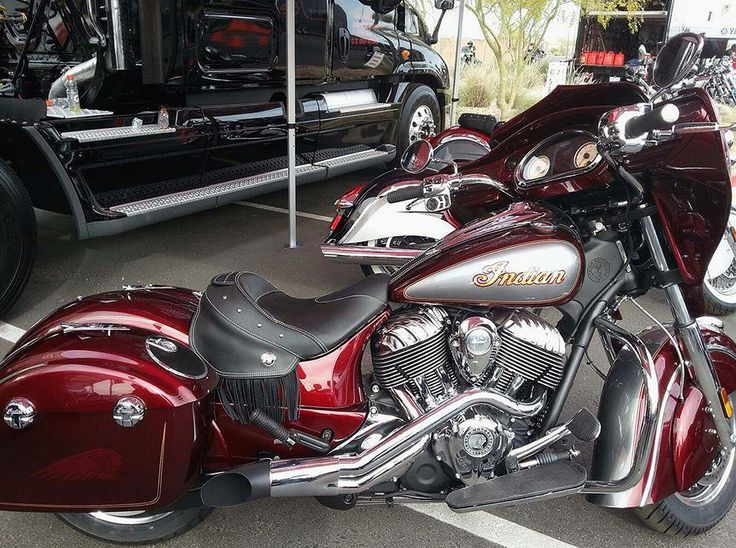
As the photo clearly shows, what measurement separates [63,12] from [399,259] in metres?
2.81

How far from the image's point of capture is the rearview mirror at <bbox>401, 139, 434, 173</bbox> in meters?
2.60

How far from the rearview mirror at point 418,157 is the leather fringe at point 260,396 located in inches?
45.6

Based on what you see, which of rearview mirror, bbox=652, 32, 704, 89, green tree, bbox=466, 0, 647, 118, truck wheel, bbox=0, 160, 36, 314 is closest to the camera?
rearview mirror, bbox=652, 32, 704, 89

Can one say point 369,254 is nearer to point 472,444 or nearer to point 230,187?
point 230,187

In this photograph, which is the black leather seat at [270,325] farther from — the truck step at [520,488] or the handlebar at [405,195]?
the truck step at [520,488]

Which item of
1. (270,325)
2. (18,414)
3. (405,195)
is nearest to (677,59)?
(405,195)

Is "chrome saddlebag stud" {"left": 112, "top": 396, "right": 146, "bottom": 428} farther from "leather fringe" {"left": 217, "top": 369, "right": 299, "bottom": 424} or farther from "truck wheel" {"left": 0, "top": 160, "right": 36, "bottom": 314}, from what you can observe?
"truck wheel" {"left": 0, "top": 160, "right": 36, "bottom": 314}

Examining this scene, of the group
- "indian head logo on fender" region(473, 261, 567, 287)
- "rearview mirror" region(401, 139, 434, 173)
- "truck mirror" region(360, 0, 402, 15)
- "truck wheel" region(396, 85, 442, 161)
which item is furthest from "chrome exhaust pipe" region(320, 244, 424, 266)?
"truck wheel" region(396, 85, 442, 161)

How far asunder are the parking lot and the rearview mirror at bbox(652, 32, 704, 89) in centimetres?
152

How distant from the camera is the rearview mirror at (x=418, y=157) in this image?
2598 millimetres

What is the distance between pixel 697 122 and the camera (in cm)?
168

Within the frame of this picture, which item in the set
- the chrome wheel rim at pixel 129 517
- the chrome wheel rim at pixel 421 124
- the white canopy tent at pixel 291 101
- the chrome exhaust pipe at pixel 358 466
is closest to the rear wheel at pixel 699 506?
the chrome exhaust pipe at pixel 358 466

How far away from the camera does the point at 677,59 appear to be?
176cm

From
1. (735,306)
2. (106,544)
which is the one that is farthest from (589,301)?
(735,306)
